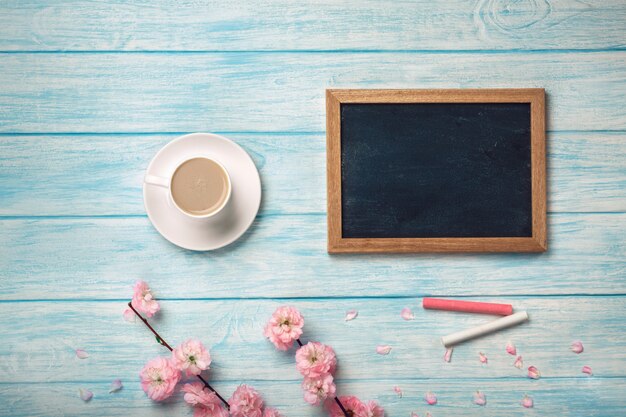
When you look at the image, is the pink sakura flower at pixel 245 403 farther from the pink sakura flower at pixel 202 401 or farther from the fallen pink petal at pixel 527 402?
the fallen pink petal at pixel 527 402

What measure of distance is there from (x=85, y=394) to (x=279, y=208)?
0.52 m

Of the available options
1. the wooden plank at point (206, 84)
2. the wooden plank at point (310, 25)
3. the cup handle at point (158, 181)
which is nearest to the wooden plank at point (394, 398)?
the cup handle at point (158, 181)

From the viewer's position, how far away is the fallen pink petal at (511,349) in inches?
44.0

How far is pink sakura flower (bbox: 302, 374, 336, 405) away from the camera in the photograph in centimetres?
105

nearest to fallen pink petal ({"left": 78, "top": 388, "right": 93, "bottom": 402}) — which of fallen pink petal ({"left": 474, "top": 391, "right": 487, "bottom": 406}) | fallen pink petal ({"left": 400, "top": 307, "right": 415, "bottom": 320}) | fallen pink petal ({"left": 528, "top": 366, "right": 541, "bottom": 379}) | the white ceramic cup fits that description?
the white ceramic cup

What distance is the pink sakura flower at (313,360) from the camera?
1048 mm

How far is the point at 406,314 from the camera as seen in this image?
112 centimetres

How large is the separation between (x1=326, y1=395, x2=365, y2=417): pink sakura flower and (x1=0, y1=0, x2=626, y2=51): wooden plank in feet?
2.24

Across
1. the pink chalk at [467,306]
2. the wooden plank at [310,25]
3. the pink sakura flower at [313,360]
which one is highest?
the wooden plank at [310,25]

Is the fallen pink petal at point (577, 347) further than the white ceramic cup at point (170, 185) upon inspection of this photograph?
Yes

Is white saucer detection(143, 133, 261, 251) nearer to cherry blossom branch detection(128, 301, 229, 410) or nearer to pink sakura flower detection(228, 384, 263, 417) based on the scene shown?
cherry blossom branch detection(128, 301, 229, 410)

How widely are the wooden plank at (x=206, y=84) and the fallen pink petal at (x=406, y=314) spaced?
15.4 inches

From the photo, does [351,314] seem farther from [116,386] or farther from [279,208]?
[116,386]

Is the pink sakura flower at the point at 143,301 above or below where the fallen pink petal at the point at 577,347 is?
above
